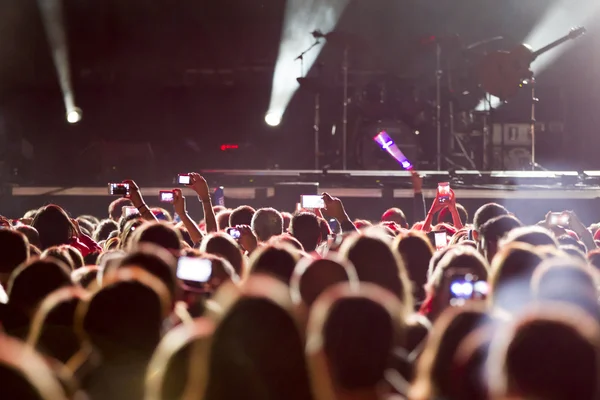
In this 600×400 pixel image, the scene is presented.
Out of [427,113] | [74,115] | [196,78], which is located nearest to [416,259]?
[427,113]

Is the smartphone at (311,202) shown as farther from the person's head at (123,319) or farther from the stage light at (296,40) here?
the stage light at (296,40)

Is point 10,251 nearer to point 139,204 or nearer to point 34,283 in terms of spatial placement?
point 34,283

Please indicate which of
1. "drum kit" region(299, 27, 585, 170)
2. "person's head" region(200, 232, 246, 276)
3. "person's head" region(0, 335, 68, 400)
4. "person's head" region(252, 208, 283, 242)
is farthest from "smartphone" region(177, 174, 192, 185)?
"drum kit" region(299, 27, 585, 170)

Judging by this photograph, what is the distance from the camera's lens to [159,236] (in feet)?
10.1

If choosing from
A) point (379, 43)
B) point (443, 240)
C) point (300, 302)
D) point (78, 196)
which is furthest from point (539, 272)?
point (379, 43)

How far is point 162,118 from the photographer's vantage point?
13625 millimetres

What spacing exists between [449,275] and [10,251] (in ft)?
6.46

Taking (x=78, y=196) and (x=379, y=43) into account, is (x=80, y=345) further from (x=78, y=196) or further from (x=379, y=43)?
(x=379, y=43)

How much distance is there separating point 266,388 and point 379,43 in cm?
1209

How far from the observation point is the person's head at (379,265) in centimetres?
272

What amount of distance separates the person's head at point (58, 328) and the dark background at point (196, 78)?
10.2 metres

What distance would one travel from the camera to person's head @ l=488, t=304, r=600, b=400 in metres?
1.40

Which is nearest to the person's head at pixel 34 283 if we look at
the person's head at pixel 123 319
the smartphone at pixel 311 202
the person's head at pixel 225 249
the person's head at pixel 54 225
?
the person's head at pixel 123 319

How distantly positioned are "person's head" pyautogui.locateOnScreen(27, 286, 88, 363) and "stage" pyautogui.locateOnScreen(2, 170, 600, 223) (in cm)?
558
